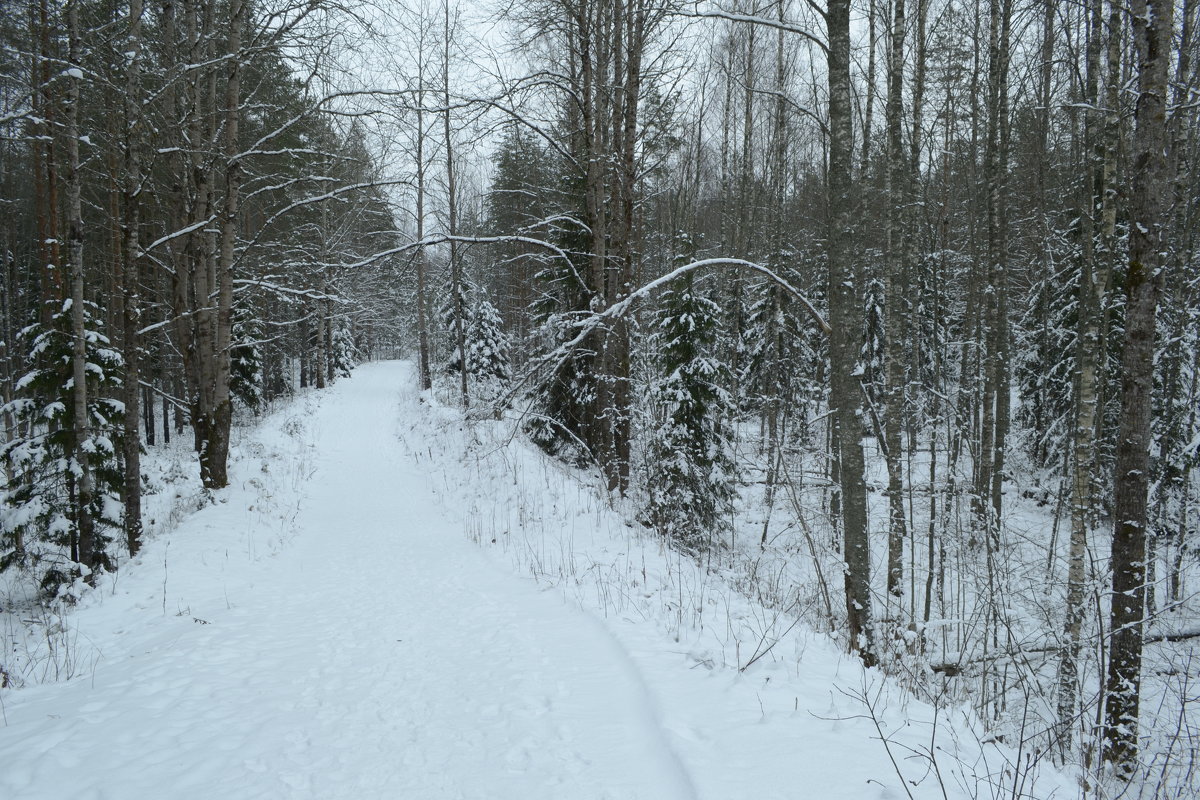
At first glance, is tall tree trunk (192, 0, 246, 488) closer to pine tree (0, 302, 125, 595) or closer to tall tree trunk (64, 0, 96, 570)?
pine tree (0, 302, 125, 595)

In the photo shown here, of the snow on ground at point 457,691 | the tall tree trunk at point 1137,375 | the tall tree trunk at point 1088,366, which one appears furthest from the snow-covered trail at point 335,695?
the tall tree trunk at point 1088,366

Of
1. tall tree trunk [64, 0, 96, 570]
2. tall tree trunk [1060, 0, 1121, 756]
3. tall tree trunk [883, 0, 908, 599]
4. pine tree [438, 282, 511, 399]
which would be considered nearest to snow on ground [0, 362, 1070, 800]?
tall tree trunk [64, 0, 96, 570]

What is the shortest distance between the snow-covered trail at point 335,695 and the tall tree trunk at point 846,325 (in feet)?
7.83

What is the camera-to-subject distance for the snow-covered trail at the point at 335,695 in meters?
3.11

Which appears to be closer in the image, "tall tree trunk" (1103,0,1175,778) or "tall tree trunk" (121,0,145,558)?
"tall tree trunk" (1103,0,1175,778)

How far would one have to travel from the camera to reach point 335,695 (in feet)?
13.6

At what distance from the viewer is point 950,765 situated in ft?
9.32

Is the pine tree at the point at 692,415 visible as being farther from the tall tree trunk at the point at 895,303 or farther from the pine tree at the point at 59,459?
the pine tree at the point at 59,459

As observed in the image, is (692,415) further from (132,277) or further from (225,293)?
(132,277)

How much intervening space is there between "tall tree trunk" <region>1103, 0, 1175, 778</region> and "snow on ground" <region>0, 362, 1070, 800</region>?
8.58 feet

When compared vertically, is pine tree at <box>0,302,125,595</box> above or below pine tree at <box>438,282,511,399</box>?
below

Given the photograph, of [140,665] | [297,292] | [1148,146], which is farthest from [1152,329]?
[297,292]

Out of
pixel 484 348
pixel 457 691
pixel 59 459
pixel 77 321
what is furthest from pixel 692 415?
pixel 484 348

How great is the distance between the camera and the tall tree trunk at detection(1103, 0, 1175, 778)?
4770 millimetres
